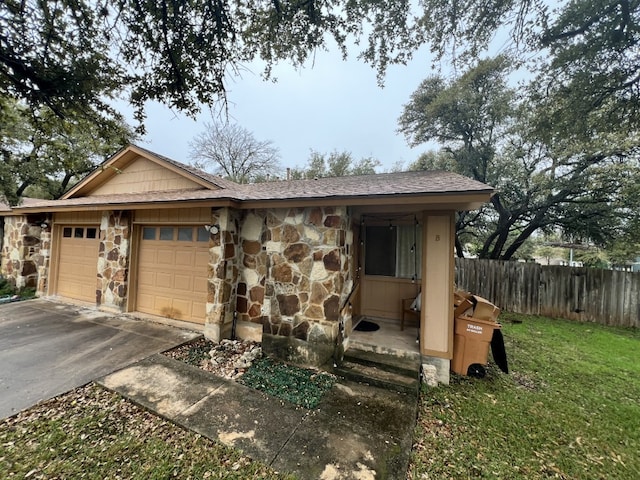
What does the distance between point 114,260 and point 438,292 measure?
746 cm

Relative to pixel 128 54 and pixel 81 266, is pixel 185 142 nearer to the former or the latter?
pixel 81 266

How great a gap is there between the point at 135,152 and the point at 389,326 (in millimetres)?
8330

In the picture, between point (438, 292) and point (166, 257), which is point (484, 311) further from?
point (166, 257)

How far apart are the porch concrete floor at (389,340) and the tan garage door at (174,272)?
344 centimetres

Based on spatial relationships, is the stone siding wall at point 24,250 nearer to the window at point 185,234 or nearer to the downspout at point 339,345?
the window at point 185,234

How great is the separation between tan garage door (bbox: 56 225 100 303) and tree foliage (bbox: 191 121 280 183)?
13.1 metres

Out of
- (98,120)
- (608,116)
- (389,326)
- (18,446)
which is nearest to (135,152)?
(98,120)

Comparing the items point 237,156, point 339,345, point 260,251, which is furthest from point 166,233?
point 237,156

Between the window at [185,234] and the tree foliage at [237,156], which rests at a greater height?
the tree foliage at [237,156]

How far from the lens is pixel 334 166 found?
61.7 feet

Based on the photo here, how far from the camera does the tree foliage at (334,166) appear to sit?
1858 cm

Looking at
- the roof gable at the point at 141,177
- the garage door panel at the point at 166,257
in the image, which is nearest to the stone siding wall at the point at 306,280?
the garage door panel at the point at 166,257

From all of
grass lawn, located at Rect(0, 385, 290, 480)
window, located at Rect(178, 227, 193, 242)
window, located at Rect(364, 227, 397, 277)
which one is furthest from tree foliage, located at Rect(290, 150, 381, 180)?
grass lawn, located at Rect(0, 385, 290, 480)

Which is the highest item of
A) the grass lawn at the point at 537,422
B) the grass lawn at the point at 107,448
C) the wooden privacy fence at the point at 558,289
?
the wooden privacy fence at the point at 558,289
